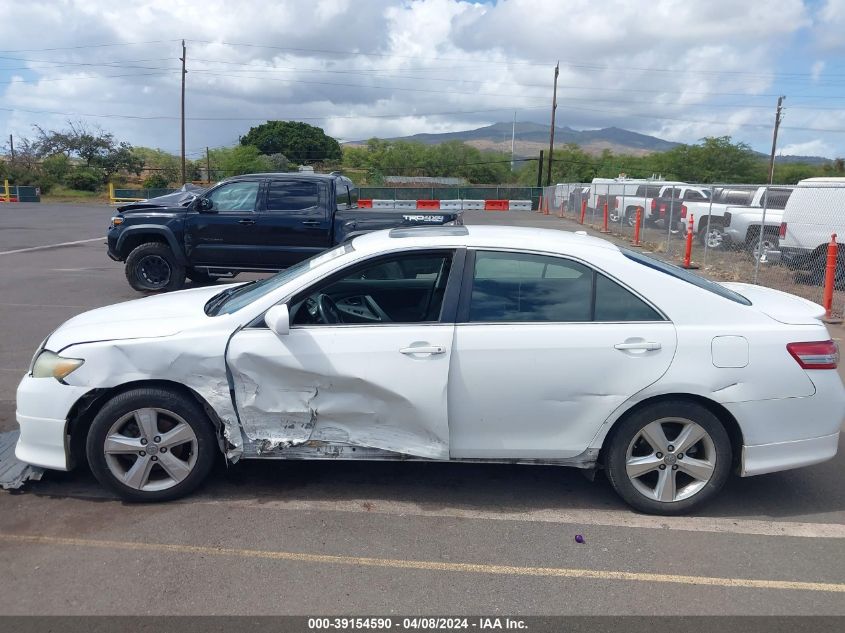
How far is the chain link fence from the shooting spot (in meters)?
13.3

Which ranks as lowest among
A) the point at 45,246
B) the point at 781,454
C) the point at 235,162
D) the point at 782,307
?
the point at 45,246

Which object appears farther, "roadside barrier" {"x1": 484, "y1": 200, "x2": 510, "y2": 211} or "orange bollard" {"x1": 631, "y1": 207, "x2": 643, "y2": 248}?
"roadside barrier" {"x1": 484, "y1": 200, "x2": 510, "y2": 211}

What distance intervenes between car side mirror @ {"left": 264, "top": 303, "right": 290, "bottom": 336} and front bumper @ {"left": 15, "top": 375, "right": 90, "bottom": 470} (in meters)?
1.10

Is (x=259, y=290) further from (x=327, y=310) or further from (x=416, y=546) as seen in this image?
(x=416, y=546)

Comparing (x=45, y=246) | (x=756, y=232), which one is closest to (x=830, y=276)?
(x=756, y=232)

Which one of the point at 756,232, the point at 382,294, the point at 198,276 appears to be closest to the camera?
the point at 382,294

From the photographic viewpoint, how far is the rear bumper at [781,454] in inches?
163

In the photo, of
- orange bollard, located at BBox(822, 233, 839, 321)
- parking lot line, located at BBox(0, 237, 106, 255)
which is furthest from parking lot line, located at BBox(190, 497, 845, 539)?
parking lot line, located at BBox(0, 237, 106, 255)

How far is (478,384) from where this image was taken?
13.4ft

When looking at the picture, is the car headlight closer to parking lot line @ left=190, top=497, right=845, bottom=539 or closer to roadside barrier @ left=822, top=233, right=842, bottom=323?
parking lot line @ left=190, top=497, right=845, bottom=539

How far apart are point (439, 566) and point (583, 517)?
1008 mm
